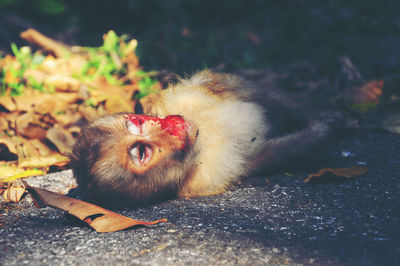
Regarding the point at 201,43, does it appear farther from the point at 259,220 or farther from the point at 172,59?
the point at 259,220

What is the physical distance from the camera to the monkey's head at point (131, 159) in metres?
2.66

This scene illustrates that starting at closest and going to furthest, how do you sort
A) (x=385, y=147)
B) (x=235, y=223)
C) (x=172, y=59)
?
(x=235, y=223) → (x=385, y=147) → (x=172, y=59)

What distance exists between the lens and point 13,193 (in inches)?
114

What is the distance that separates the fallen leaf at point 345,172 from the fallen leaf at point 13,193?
1976 mm

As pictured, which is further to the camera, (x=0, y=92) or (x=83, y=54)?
(x=83, y=54)

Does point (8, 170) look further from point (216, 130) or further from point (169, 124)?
point (216, 130)

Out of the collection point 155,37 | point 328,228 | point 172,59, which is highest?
point 155,37

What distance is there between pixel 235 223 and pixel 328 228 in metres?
0.51

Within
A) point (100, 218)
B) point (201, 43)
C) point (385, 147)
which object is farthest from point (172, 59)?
point (100, 218)

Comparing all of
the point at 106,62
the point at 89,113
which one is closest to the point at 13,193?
the point at 89,113

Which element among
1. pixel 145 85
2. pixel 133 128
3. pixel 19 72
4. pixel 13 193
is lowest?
pixel 13 193

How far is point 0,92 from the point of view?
446 centimetres

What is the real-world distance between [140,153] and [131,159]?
0.08 metres

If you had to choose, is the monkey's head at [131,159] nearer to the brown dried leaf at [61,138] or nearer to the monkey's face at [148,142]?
the monkey's face at [148,142]
